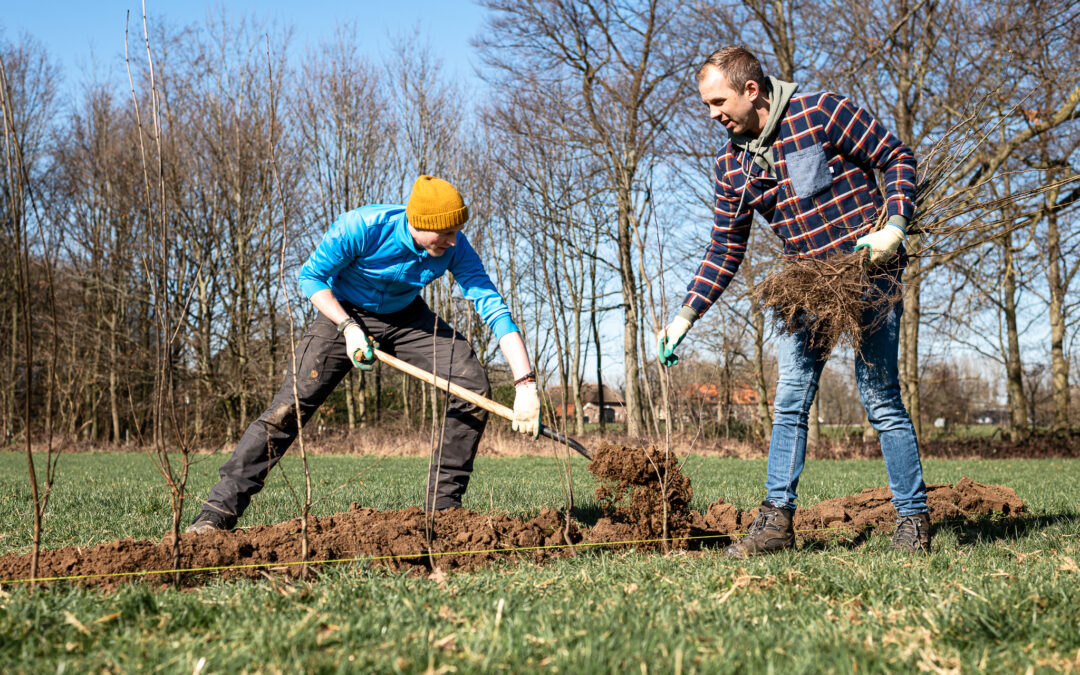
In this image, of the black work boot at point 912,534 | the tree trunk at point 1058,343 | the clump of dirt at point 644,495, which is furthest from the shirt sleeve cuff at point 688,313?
the tree trunk at point 1058,343

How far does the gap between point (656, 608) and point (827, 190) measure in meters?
2.06

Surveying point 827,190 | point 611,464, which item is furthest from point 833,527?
point 827,190

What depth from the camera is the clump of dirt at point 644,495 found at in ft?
11.3

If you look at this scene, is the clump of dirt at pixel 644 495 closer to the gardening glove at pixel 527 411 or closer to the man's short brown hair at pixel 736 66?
the gardening glove at pixel 527 411

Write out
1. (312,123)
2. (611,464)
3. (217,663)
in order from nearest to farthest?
(217,663), (611,464), (312,123)

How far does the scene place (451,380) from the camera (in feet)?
12.0

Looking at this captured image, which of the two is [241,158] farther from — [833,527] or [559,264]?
[833,527]

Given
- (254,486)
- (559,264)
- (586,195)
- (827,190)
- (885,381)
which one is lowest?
(254,486)

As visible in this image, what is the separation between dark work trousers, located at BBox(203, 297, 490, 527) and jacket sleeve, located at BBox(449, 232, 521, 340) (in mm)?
209

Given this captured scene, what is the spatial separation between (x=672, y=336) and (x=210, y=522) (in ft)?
7.59

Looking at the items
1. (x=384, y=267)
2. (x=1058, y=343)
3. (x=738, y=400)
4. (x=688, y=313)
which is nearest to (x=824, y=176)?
(x=688, y=313)

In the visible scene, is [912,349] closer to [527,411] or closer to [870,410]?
[870,410]

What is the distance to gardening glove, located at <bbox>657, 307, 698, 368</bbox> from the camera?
358cm

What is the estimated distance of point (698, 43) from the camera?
17141mm
